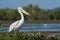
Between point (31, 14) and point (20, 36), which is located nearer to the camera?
point (20, 36)

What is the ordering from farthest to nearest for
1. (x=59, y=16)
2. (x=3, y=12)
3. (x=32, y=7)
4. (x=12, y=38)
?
(x=32, y=7) → (x=59, y=16) → (x=3, y=12) → (x=12, y=38)

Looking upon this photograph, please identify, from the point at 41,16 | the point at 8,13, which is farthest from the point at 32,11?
the point at 8,13

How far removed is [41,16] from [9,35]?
65.7 metres

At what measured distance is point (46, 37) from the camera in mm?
12547

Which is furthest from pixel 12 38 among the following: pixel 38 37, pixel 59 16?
pixel 59 16

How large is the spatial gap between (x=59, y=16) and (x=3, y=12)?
14377 millimetres

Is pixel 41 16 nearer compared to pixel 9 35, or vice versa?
pixel 9 35

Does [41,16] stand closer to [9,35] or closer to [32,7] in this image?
[32,7]

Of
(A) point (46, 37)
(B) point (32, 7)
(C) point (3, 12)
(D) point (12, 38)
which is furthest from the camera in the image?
(B) point (32, 7)

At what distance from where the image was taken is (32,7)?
263 ft

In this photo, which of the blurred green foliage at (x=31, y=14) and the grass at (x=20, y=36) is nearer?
the grass at (x=20, y=36)

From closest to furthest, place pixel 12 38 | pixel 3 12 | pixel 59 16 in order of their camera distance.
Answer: pixel 12 38 → pixel 3 12 → pixel 59 16

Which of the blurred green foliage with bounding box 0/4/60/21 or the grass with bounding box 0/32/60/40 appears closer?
the grass with bounding box 0/32/60/40

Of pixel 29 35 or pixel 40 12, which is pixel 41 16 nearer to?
pixel 40 12
